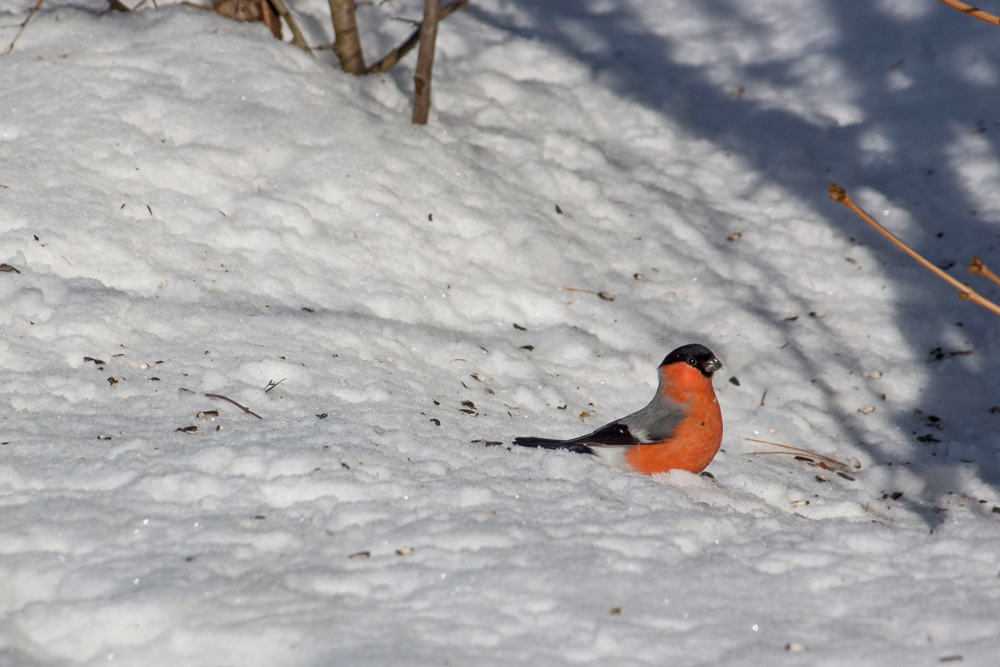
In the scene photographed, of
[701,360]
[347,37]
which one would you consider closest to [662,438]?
[701,360]

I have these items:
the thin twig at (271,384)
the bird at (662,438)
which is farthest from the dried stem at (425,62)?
the bird at (662,438)

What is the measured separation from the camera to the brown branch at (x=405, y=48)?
5.27m

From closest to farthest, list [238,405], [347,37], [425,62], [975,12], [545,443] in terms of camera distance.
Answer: [975,12] → [238,405] → [545,443] → [425,62] → [347,37]

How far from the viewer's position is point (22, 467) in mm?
2566

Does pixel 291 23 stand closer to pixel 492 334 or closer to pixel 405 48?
pixel 405 48

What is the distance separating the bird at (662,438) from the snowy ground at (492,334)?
10 cm

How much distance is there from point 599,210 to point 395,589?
3616mm

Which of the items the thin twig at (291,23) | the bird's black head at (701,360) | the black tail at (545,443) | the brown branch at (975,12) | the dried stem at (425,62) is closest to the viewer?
the brown branch at (975,12)

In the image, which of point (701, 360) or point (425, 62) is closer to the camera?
point (701, 360)

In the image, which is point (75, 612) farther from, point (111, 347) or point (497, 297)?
point (497, 297)

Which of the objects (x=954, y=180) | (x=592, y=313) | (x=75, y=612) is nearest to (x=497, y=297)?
(x=592, y=313)

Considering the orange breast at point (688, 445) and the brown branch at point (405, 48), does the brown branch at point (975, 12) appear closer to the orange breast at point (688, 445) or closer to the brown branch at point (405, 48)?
the orange breast at point (688, 445)

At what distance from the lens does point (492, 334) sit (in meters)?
4.22

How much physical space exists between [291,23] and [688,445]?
3.87 meters
